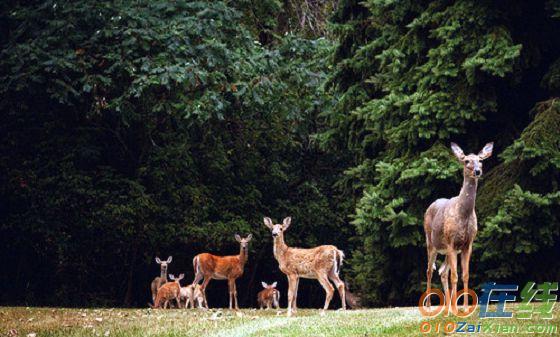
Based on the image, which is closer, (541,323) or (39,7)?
(541,323)

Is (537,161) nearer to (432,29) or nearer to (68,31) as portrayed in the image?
(432,29)

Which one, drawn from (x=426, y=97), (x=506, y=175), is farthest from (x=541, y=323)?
(x=426, y=97)

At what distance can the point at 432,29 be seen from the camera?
742 inches

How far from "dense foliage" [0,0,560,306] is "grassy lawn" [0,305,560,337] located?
12.8 ft

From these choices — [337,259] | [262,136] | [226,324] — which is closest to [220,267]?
[337,259]

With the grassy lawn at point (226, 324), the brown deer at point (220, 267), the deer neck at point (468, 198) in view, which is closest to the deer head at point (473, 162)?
the deer neck at point (468, 198)

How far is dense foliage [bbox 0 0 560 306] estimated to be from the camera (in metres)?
17.8

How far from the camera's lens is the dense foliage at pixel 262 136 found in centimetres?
1778

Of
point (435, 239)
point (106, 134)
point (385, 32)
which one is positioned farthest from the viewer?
point (106, 134)

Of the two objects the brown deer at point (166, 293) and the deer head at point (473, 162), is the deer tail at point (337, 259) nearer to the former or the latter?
the deer head at point (473, 162)

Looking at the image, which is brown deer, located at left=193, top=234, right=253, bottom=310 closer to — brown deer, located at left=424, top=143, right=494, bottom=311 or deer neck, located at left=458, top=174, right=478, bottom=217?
brown deer, located at left=424, top=143, right=494, bottom=311

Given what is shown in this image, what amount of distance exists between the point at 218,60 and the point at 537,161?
8862 mm

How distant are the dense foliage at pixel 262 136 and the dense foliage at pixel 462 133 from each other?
4cm

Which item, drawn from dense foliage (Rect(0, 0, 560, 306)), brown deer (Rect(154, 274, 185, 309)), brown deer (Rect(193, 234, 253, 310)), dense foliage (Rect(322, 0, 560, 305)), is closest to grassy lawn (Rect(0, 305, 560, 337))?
dense foliage (Rect(322, 0, 560, 305))
